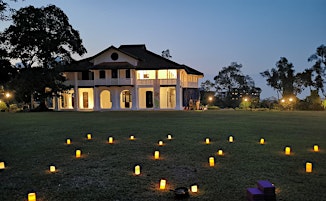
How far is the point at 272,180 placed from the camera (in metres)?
4.74

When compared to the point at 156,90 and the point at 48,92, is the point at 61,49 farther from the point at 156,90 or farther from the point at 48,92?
the point at 156,90

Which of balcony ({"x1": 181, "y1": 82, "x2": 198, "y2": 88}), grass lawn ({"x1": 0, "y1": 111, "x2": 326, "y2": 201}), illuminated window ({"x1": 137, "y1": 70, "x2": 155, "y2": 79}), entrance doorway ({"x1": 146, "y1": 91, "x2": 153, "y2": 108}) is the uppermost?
illuminated window ({"x1": 137, "y1": 70, "x2": 155, "y2": 79})

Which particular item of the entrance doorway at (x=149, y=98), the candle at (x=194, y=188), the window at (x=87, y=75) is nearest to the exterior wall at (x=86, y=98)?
the window at (x=87, y=75)

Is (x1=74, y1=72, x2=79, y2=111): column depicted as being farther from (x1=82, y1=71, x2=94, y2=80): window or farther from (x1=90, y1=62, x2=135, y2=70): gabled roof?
(x1=90, y1=62, x2=135, y2=70): gabled roof

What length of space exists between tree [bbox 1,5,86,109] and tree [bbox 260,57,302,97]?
27.5 meters

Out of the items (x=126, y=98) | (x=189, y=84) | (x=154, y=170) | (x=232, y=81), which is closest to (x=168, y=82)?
(x=189, y=84)

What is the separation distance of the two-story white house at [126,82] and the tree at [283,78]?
533 inches

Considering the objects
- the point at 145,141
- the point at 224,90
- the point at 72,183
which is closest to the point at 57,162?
the point at 72,183

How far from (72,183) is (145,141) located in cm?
396

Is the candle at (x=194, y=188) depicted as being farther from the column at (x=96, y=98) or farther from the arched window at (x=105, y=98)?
the arched window at (x=105, y=98)

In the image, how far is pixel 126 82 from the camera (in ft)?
97.8

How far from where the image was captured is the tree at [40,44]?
91.3 ft

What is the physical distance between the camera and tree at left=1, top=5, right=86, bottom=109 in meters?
27.8

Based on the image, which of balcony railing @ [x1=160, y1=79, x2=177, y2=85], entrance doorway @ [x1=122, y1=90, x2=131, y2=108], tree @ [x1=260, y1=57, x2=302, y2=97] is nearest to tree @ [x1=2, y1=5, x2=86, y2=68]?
entrance doorway @ [x1=122, y1=90, x2=131, y2=108]
